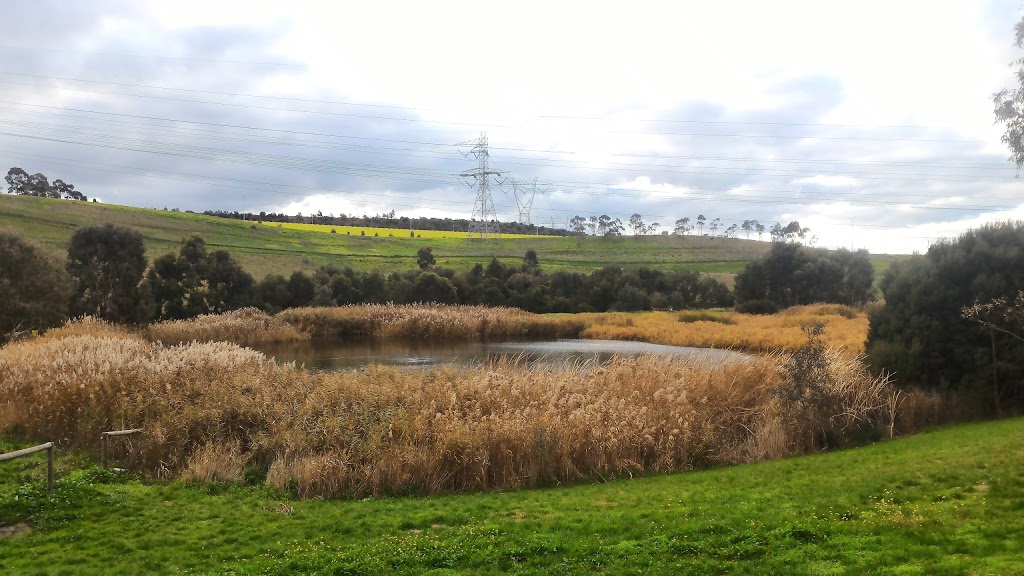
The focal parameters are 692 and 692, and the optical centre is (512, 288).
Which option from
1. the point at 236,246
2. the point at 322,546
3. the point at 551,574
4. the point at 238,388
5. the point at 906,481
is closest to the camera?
the point at 551,574

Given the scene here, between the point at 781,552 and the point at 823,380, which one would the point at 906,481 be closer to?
the point at 781,552

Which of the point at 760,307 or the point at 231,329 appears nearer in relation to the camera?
the point at 231,329

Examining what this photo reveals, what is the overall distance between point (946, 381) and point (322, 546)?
14.7m

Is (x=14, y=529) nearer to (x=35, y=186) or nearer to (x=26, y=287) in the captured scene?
(x=26, y=287)

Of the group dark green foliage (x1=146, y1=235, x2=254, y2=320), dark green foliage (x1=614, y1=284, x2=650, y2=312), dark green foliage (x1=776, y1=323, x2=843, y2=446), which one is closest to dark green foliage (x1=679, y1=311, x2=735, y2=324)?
dark green foliage (x1=614, y1=284, x2=650, y2=312)

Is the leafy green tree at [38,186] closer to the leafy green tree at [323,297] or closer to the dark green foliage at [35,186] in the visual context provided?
the dark green foliage at [35,186]

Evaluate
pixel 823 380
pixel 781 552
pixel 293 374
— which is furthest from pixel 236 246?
pixel 781 552

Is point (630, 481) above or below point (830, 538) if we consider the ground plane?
below

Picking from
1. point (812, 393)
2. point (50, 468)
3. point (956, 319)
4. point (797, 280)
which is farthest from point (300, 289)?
point (956, 319)

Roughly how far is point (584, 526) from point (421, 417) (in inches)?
218

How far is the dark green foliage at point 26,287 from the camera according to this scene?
2338 cm

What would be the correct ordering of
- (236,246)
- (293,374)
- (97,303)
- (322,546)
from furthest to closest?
(236,246)
(97,303)
(293,374)
(322,546)

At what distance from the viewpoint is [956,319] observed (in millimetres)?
15867

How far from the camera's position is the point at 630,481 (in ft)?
39.3
